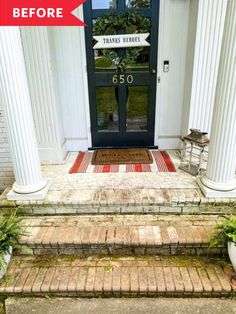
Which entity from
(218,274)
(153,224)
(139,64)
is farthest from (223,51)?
(218,274)

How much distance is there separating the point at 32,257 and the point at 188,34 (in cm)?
268

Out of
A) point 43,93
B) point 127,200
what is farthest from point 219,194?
point 43,93

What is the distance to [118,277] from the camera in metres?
1.83

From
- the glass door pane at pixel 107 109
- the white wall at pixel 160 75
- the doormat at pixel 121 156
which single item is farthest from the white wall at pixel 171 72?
the glass door pane at pixel 107 109

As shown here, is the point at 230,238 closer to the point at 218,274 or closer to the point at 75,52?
the point at 218,274

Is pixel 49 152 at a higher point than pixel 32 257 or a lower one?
higher

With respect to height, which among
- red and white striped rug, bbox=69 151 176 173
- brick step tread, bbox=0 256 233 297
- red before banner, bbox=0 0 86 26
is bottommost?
brick step tread, bbox=0 256 233 297

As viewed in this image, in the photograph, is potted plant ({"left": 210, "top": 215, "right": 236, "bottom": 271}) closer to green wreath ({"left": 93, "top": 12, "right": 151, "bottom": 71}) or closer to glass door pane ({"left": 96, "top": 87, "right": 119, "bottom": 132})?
glass door pane ({"left": 96, "top": 87, "right": 119, "bottom": 132})

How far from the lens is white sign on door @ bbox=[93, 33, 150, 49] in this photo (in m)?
2.82

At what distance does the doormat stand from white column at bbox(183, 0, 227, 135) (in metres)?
0.57

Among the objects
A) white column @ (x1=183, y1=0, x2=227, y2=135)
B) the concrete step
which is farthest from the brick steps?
white column @ (x1=183, y1=0, x2=227, y2=135)

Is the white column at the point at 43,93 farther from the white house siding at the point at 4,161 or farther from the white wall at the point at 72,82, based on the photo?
the white house siding at the point at 4,161

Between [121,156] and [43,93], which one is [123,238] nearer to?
[121,156]

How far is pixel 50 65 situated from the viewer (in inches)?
104
